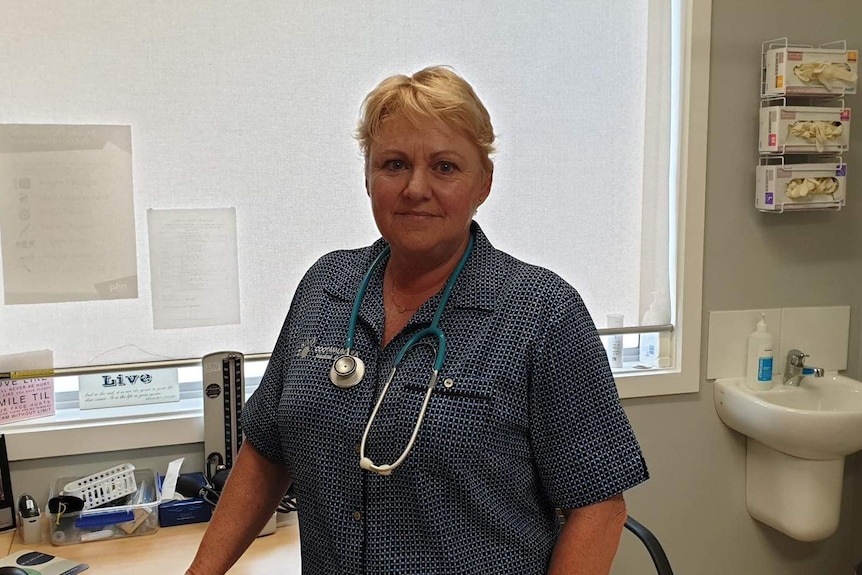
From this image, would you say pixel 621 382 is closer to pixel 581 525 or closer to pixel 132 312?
pixel 581 525

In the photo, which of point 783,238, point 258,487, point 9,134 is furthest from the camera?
point 783,238

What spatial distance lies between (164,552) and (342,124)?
42.8 inches

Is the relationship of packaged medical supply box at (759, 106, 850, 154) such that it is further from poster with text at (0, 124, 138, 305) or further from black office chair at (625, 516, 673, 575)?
poster with text at (0, 124, 138, 305)

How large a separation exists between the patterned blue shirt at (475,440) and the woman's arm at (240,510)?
181 mm

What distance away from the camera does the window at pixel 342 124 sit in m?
1.94

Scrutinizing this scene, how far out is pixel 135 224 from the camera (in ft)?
6.52

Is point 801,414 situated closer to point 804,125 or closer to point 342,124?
point 804,125

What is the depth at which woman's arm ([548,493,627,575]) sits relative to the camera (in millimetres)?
1211

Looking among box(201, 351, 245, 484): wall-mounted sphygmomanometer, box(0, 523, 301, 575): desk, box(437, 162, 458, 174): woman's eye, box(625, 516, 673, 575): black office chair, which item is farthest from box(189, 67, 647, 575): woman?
box(201, 351, 245, 484): wall-mounted sphygmomanometer

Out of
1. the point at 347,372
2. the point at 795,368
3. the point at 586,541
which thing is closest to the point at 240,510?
the point at 347,372

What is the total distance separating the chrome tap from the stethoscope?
4.74 ft

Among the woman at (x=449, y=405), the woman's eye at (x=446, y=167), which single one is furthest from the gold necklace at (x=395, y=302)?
the woman's eye at (x=446, y=167)

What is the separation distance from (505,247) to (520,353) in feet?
3.54

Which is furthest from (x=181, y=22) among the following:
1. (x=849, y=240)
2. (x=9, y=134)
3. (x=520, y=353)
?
(x=849, y=240)
